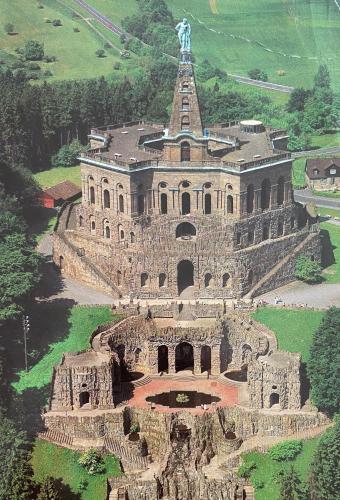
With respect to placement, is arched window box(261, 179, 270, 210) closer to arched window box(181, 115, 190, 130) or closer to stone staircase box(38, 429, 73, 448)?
arched window box(181, 115, 190, 130)

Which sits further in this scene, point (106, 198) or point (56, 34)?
point (56, 34)

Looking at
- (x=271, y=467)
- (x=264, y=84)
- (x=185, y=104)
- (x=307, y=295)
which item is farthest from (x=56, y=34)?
(x=271, y=467)

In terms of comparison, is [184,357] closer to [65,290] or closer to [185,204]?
[65,290]

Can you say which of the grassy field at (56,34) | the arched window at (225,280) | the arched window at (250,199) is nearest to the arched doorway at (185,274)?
the arched window at (225,280)

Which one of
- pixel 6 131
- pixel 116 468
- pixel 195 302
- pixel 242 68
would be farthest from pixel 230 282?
pixel 242 68

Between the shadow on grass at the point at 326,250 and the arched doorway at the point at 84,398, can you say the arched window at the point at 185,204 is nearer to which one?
the shadow on grass at the point at 326,250

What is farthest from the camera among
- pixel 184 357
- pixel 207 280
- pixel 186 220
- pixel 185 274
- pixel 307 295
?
pixel 186 220

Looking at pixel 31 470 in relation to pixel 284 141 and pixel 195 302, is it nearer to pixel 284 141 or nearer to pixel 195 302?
pixel 195 302
